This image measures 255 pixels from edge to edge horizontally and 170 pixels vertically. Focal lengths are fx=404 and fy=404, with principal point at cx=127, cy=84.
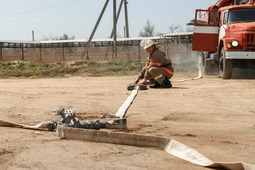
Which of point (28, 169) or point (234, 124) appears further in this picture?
point (234, 124)

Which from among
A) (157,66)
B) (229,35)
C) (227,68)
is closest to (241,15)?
(229,35)

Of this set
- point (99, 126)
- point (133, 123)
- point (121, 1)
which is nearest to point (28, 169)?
point (99, 126)

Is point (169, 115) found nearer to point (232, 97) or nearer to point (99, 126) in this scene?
point (99, 126)

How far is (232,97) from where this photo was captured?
8250 millimetres

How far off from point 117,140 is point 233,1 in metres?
13.0

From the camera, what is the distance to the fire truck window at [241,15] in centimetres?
1320

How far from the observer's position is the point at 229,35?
1310cm

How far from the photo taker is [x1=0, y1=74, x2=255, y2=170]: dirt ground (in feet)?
11.1

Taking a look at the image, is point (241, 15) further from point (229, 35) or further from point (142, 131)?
point (142, 131)

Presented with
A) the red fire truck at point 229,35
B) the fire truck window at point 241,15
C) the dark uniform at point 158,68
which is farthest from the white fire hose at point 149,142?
the fire truck window at point 241,15

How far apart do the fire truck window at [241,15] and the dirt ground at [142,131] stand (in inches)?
200

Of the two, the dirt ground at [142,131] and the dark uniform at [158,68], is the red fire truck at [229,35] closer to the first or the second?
the dark uniform at [158,68]

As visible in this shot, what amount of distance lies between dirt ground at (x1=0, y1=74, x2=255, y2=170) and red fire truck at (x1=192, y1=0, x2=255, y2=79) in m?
4.27

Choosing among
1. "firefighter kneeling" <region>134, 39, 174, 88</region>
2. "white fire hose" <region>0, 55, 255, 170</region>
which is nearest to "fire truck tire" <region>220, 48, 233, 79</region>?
"firefighter kneeling" <region>134, 39, 174, 88</region>
